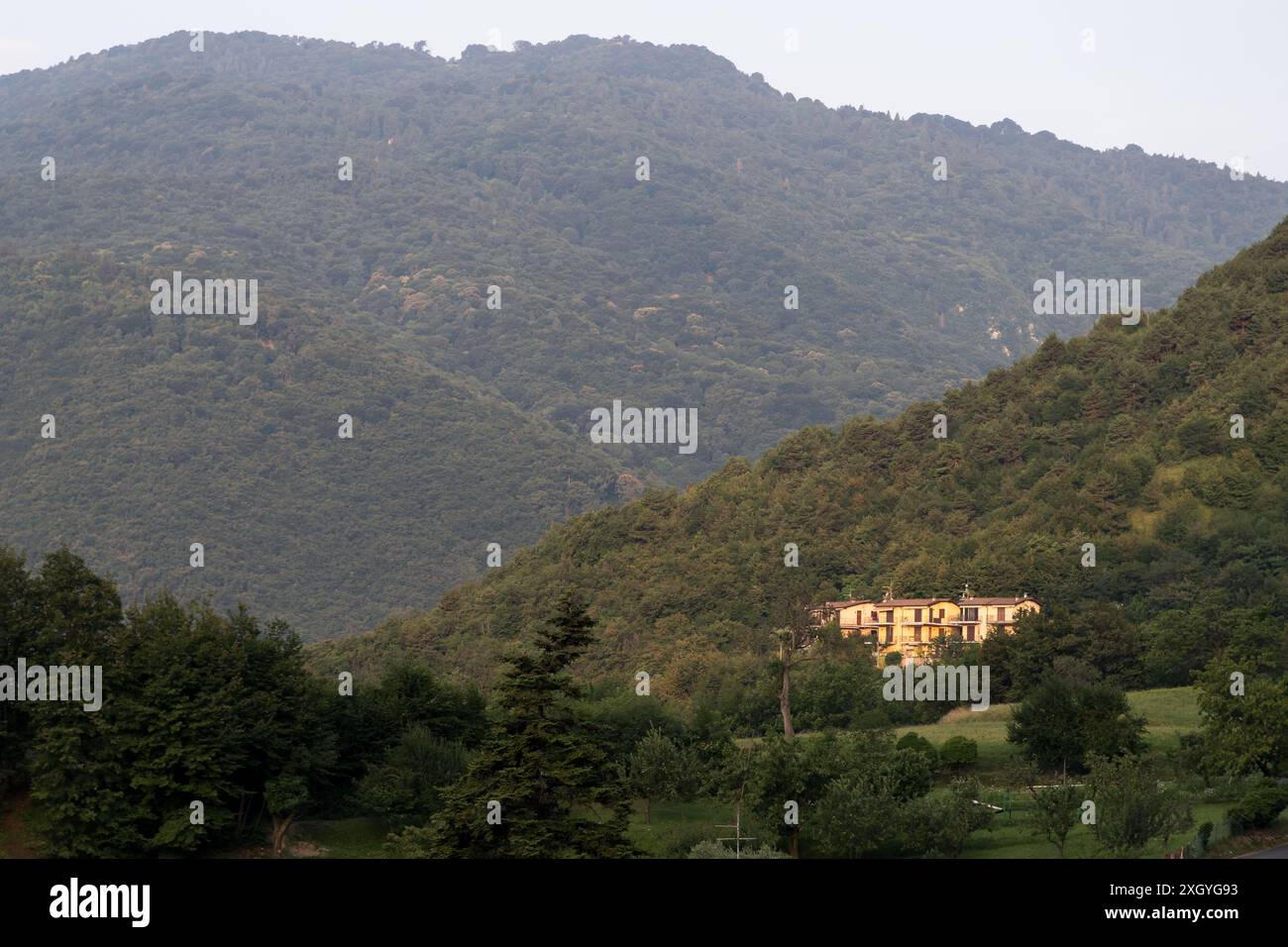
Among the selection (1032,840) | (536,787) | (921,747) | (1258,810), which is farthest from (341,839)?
(1258,810)

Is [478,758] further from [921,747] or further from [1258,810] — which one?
[1258,810]

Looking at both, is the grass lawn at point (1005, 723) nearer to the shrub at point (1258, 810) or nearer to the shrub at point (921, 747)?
the shrub at point (921, 747)

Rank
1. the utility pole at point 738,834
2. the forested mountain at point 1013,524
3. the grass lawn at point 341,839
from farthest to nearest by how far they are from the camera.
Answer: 1. the forested mountain at point 1013,524
2. the grass lawn at point 341,839
3. the utility pole at point 738,834

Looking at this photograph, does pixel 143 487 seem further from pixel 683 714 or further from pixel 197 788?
pixel 197 788

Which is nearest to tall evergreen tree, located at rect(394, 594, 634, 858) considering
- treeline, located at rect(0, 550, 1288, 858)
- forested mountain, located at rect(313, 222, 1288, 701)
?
treeline, located at rect(0, 550, 1288, 858)

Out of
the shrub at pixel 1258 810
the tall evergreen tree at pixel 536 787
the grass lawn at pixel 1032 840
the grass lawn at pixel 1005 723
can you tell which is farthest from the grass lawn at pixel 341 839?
the shrub at pixel 1258 810

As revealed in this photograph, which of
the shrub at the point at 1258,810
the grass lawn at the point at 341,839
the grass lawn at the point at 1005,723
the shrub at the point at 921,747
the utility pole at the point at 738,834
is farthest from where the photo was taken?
the grass lawn at the point at 1005,723
